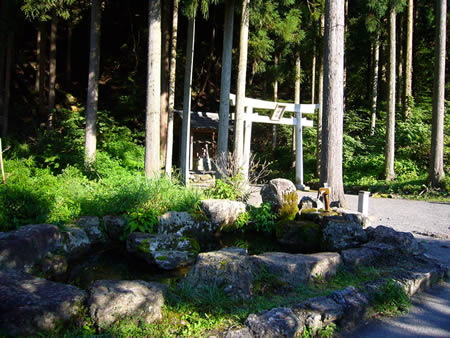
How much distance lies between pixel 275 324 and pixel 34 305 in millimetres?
1875

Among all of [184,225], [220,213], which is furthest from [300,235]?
[184,225]

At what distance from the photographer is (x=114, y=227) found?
229 inches

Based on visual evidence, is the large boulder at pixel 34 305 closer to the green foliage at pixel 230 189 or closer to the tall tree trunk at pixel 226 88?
the green foliage at pixel 230 189

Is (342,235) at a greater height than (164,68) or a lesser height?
lesser

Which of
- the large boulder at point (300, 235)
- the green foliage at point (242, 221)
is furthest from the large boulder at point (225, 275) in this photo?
the green foliage at point (242, 221)

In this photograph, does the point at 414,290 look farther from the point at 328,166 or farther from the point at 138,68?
the point at 138,68

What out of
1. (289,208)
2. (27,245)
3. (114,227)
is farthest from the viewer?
(289,208)

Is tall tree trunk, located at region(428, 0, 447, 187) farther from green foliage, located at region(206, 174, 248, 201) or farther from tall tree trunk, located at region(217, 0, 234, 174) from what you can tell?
green foliage, located at region(206, 174, 248, 201)

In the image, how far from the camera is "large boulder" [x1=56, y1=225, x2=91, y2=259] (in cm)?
494

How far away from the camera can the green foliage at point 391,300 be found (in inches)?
131

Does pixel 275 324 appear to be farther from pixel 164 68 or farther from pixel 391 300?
pixel 164 68

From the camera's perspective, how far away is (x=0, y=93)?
642 inches

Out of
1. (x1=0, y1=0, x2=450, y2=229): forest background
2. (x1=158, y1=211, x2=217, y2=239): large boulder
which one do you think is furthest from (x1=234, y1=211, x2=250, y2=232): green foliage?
(x1=0, y1=0, x2=450, y2=229): forest background

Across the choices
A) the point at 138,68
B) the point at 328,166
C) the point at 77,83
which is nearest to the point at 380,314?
the point at 328,166
